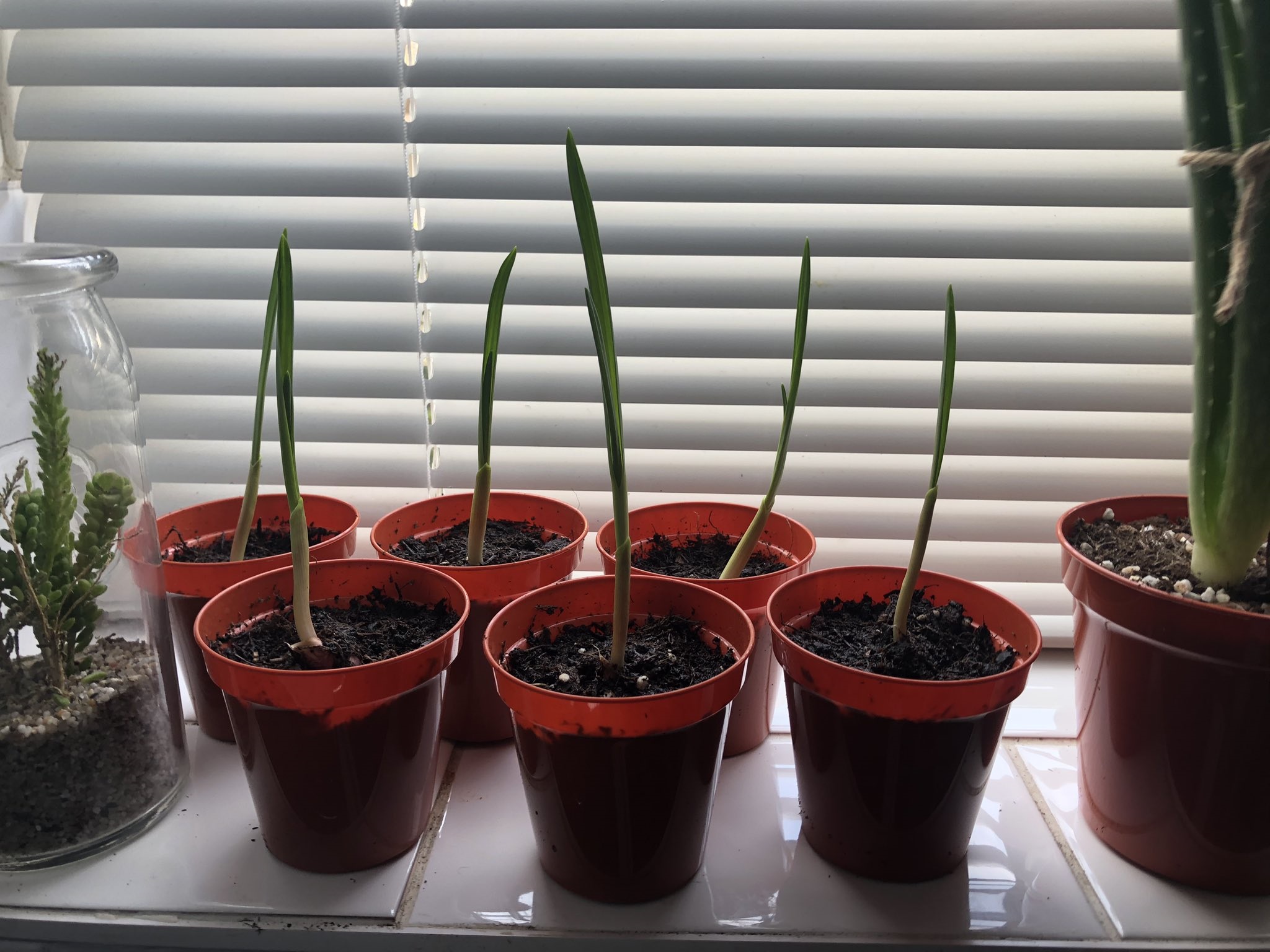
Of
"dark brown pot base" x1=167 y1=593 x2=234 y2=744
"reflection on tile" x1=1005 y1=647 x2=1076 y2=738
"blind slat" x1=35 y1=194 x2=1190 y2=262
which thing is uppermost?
"blind slat" x1=35 y1=194 x2=1190 y2=262

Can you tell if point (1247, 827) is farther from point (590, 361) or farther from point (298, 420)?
point (298, 420)

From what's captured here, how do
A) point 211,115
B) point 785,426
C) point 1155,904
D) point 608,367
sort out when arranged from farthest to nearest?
point 211,115
point 785,426
point 1155,904
point 608,367

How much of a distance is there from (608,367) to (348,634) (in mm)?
365

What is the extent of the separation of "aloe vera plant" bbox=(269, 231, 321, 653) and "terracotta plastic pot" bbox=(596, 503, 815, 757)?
304 millimetres

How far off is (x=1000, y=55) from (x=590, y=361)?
53 cm

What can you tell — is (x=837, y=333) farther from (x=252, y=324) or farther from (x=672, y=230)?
(x=252, y=324)

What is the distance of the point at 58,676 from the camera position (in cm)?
74

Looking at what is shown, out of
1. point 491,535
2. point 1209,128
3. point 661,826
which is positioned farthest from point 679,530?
point 1209,128

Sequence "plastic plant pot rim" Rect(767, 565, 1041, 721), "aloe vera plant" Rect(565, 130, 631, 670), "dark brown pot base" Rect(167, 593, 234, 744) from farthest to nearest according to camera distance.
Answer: "dark brown pot base" Rect(167, 593, 234, 744) → "plastic plant pot rim" Rect(767, 565, 1041, 721) → "aloe vera plant" Rect(565, 130, 631, 670)

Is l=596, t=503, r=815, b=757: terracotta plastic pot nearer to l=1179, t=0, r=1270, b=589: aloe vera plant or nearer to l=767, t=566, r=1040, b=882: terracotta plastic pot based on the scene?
l=767, t=566, r=1040, b=882: terracotta plastic pot

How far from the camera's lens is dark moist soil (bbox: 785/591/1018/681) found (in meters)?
0.74

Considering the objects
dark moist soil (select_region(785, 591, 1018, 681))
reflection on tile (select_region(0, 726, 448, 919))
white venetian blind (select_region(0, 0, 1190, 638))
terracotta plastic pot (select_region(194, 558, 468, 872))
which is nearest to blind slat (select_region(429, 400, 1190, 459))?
white venetian blind (select_region(0, 0, 1190, 638))

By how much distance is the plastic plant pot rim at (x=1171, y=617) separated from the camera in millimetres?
645

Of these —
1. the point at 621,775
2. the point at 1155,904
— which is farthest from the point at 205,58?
→ the point at 1155,904
